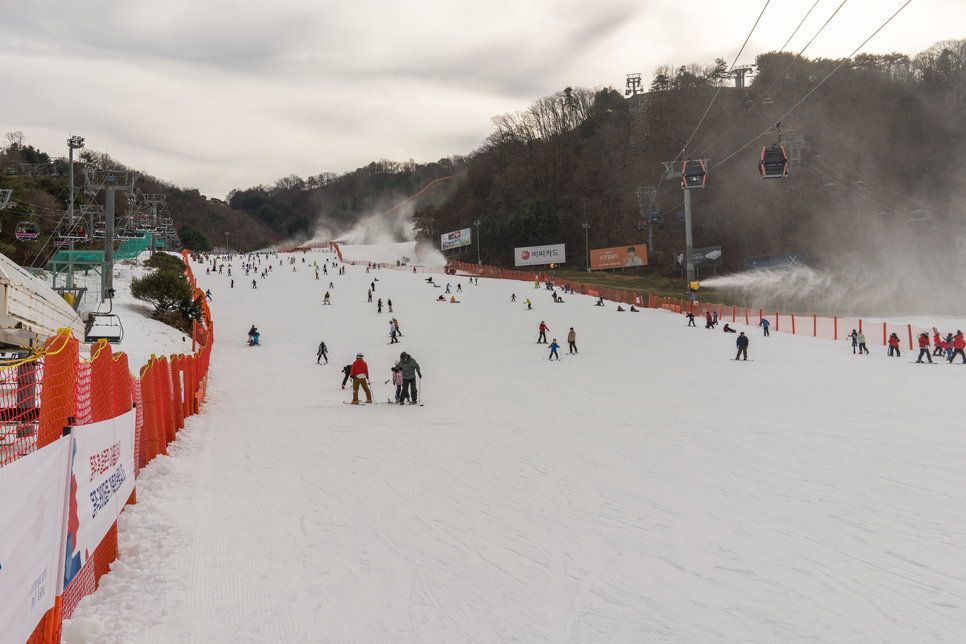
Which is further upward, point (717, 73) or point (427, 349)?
point (717, 73)

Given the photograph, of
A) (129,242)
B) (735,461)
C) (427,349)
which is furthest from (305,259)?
(735,461)

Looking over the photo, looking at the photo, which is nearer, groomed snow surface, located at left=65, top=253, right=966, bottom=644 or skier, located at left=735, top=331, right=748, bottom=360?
groomed snow surface, located at left=65, top=253, right=966, bottom=644

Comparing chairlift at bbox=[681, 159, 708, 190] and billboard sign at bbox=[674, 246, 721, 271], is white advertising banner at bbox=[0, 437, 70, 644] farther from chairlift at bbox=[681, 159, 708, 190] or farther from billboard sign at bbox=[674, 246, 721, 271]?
billboard sign at bbox=[674, 246, 721, 271]

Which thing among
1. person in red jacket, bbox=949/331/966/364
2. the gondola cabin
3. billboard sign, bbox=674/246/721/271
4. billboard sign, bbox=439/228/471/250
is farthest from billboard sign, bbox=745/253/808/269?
billboard sign, bbox=439/228/471/250

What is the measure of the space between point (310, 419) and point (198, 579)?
8792 millimetres

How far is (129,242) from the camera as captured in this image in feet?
176

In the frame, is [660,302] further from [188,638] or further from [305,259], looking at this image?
[305,259]

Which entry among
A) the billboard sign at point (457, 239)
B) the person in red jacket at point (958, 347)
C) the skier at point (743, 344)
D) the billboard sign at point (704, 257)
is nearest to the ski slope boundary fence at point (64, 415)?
the skier at point (743, 344)

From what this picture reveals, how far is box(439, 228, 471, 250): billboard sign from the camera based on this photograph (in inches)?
3551

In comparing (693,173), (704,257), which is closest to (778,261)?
(704,257)

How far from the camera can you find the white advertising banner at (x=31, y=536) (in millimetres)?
3062

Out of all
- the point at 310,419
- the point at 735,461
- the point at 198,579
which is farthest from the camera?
the point at 310,419

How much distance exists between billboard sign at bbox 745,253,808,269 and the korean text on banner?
2495 inches

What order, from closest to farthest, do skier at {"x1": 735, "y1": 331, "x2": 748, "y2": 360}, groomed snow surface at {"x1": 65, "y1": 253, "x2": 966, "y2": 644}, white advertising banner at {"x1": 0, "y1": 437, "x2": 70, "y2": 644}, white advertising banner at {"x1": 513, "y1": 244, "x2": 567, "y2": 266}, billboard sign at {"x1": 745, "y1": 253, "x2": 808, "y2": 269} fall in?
white advertising banner at {"x1": 0, "y1": 437, "x2": 70, "y2": 644}
groomed snow surface at {"x1": 65, "y1": 253, "x2": 966, "y2": 644}
skier at {"x1": 735, "y1": 331, "x2": 748, "y2": 360}
billboard sign at {"x1": 745, "y1": 253, "x2": 808, "y2": 269}
white advertising banner at {"x1": 513, "y1": 244, "x2": 567, "y2": 266}
